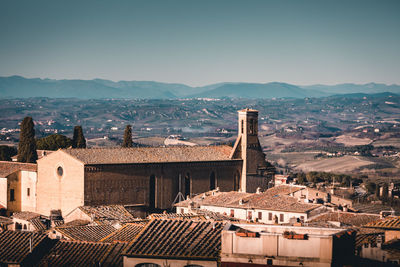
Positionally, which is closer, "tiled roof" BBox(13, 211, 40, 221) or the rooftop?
the rooftop

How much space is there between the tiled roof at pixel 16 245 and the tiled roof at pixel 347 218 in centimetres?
1687

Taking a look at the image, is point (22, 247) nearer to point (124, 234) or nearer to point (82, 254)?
point (82, 254)

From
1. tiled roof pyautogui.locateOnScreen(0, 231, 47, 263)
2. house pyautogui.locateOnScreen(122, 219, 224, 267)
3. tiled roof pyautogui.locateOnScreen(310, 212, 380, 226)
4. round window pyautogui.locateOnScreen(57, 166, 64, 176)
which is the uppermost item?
house pyautogui.locateOnScreen(122, 219, 224, 267)

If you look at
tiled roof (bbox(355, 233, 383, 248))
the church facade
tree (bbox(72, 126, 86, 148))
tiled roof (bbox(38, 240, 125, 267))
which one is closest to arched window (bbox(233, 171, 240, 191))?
the church facade

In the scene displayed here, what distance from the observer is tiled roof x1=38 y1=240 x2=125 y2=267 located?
2764 centimetres

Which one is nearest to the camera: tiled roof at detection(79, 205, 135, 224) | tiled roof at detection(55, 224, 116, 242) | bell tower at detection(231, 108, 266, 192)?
tiled roof at detection(55, 224, 116, 242)

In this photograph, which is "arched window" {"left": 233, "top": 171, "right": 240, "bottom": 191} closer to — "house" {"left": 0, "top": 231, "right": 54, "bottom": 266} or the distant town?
the distant town

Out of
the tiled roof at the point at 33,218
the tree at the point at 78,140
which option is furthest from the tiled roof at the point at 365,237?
the tree at the point at 78,140

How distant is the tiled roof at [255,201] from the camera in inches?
1896

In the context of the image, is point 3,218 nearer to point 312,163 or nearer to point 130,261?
point 130,261

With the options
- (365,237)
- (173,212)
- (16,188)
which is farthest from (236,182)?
(365,237)

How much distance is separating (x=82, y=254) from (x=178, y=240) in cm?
773

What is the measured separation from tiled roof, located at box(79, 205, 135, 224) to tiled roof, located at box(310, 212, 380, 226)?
1048cm

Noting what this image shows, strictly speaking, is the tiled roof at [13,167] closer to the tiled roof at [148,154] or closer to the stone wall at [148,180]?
the tiled roof at [148,154]
